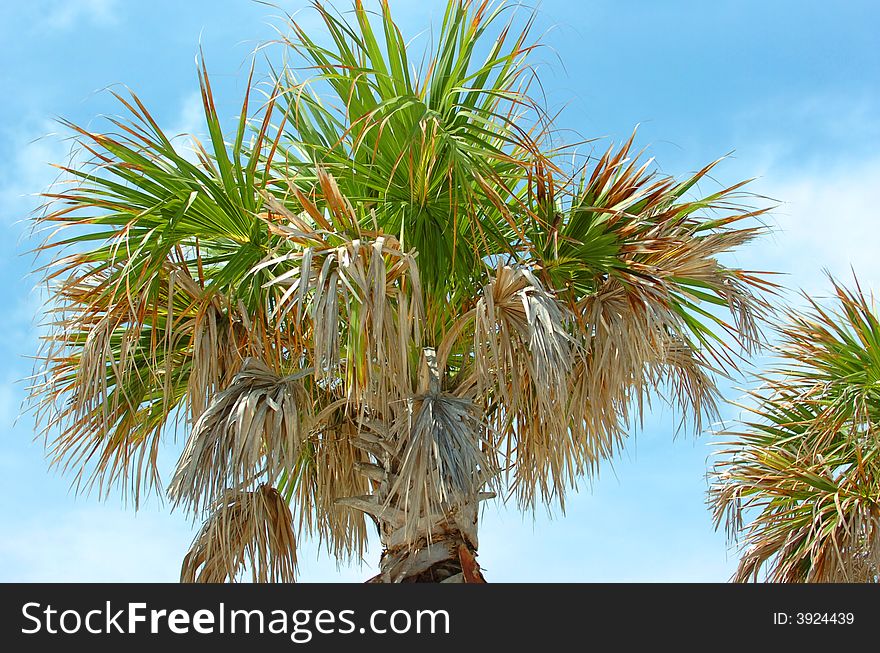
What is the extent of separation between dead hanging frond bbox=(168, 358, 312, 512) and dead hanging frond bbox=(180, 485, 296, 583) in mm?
354

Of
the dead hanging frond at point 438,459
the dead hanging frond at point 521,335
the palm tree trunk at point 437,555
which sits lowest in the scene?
the palm tree trunk at point 437,555

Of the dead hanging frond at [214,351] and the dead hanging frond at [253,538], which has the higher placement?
the dead hanging frond at [214,351]

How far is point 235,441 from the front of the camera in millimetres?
4504

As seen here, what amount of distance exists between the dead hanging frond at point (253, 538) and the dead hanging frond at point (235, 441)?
35 cm

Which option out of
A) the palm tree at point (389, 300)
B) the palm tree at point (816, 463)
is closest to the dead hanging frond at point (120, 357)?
the palm tree at point (389, 300)

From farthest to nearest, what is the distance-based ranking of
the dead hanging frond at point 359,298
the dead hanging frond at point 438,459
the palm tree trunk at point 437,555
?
the palm tree trunk at point 437,555 → the dead hanging frond at point 438,459 → the dead hanging frond at point 359,298

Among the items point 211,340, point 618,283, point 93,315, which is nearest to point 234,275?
point 211,340

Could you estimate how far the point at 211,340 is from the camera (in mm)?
4969

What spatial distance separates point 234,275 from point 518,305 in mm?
1530

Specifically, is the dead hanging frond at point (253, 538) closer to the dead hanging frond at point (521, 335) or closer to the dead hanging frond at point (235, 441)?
the dead hanging frond at point (235, 441)

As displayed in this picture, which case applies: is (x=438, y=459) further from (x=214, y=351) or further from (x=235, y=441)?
(x=214, y=351)

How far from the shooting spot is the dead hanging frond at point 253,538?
5.03m

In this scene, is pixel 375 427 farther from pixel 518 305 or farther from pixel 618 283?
pixel 618 283

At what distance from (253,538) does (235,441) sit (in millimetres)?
806
